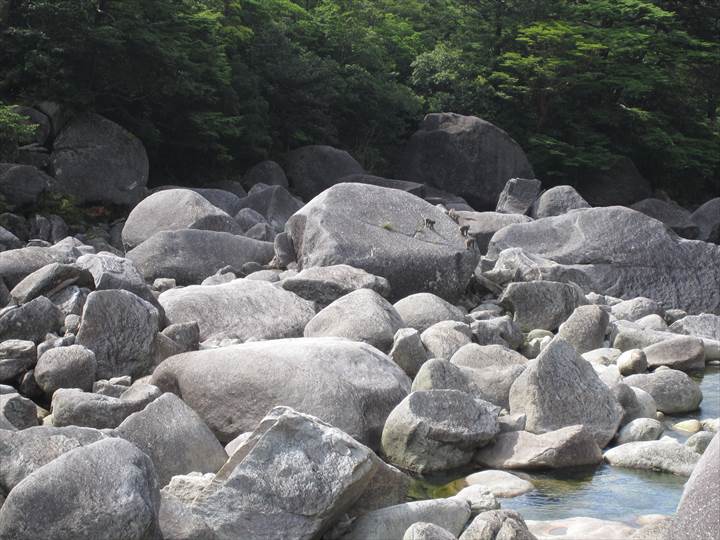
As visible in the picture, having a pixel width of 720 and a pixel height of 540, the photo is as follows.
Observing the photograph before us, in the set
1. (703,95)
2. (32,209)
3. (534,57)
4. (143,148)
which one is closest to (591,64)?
(534,57)

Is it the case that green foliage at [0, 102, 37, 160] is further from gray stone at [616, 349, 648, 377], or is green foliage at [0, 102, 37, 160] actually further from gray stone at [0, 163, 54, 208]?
gray stone at [616, 349, 648, 377]

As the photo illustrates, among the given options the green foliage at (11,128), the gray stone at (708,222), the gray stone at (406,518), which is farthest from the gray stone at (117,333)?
the gray stone at (708,222)

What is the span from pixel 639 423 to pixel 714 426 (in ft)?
2.35

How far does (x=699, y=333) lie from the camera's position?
11.3 m

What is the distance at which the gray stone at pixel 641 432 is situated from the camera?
7098 millimetres

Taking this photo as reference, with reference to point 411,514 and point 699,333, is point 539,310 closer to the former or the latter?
point 699,333

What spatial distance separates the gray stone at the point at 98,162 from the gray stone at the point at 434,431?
41.1ft

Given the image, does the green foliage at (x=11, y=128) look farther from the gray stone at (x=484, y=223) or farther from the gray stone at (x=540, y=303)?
the gray stone at (x=540, y=303)

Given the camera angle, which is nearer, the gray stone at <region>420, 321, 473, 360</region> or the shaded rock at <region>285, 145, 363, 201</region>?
the gray stone at <region>420, 321, 473, 360</region>

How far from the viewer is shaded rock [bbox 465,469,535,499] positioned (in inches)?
234

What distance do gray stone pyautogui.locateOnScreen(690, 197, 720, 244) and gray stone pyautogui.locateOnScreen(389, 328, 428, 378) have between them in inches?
654

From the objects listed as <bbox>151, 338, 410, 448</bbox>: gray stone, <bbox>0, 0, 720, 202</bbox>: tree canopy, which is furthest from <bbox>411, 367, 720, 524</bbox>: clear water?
<bbox>0, 0, 720, 202</bbox>: tree canopy

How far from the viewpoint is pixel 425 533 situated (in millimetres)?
4465

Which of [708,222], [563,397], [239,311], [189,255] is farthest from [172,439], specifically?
[708,222]
